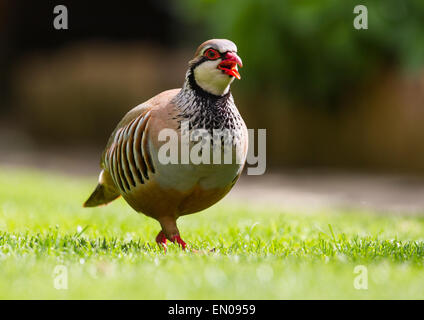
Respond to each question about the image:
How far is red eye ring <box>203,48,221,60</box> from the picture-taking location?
411 cm

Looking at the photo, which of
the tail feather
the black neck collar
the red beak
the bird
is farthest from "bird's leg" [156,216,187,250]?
the red beak

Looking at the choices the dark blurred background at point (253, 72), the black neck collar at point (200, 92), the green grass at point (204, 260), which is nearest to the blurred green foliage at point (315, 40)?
the dark blurred background at point (253, 72)

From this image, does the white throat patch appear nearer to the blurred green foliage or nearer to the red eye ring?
the red eye ring

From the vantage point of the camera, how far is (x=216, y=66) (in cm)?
412

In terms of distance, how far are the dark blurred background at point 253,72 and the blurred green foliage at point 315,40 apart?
0.02 metres

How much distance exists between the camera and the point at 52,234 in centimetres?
482

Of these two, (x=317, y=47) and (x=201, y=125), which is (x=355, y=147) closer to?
(x=317, y=47)

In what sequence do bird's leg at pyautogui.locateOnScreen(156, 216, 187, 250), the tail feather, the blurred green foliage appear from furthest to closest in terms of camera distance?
1. the blurred green foliage
2. the tail feather
3. bird's leg at pyautogui.locateOnScreen(156, 216, 187, 250)

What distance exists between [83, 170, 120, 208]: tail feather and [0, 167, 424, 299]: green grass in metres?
0.25

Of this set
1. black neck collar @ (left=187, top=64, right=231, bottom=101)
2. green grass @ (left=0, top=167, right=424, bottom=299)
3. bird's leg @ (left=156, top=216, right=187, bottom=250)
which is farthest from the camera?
bird's leg @ (left=156, top=216, right=187, bottom=250)

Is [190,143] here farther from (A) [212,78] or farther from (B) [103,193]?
(B) [103,193]
